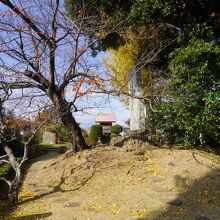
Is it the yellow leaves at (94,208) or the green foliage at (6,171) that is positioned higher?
the green foliage at (6,171)

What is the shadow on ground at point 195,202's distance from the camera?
6047 mm

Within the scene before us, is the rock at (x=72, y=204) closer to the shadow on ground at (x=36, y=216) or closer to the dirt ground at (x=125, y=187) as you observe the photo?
the dirt ground at (x=125, y=187)

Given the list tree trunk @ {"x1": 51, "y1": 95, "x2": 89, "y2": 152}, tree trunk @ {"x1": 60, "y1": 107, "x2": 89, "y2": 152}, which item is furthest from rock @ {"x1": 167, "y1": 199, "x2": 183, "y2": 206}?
tree trunk @ {"x1": 60, "y1": 107, "x2": 89, "y2": 152}

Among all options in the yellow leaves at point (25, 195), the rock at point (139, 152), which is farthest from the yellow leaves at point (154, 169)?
the yellow leaves at point (25, 195)

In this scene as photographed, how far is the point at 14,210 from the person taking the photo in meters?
6.80

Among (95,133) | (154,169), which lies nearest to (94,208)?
(154,169)

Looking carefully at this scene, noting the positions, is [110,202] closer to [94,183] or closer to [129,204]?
[129,204]

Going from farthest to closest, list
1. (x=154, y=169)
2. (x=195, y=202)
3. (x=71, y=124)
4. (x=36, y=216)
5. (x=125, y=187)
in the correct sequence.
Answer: (x=71, y=124) → (x=154, y=169) → (x=125, y=187) → (x=195, y=202) → (x=36, y=216)

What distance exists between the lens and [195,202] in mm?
6703

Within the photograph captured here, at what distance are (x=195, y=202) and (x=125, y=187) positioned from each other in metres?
1.57

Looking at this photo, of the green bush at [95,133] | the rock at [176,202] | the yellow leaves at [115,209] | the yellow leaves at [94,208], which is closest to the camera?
the yellow leaves at [115,209]

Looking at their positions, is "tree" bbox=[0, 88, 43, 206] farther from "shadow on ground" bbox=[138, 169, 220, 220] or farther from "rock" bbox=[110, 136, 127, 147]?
"shadow on ground" bbox=[138, 169, 220, 220]

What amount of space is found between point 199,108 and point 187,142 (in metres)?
1.06

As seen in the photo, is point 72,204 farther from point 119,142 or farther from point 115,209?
point 119,142
